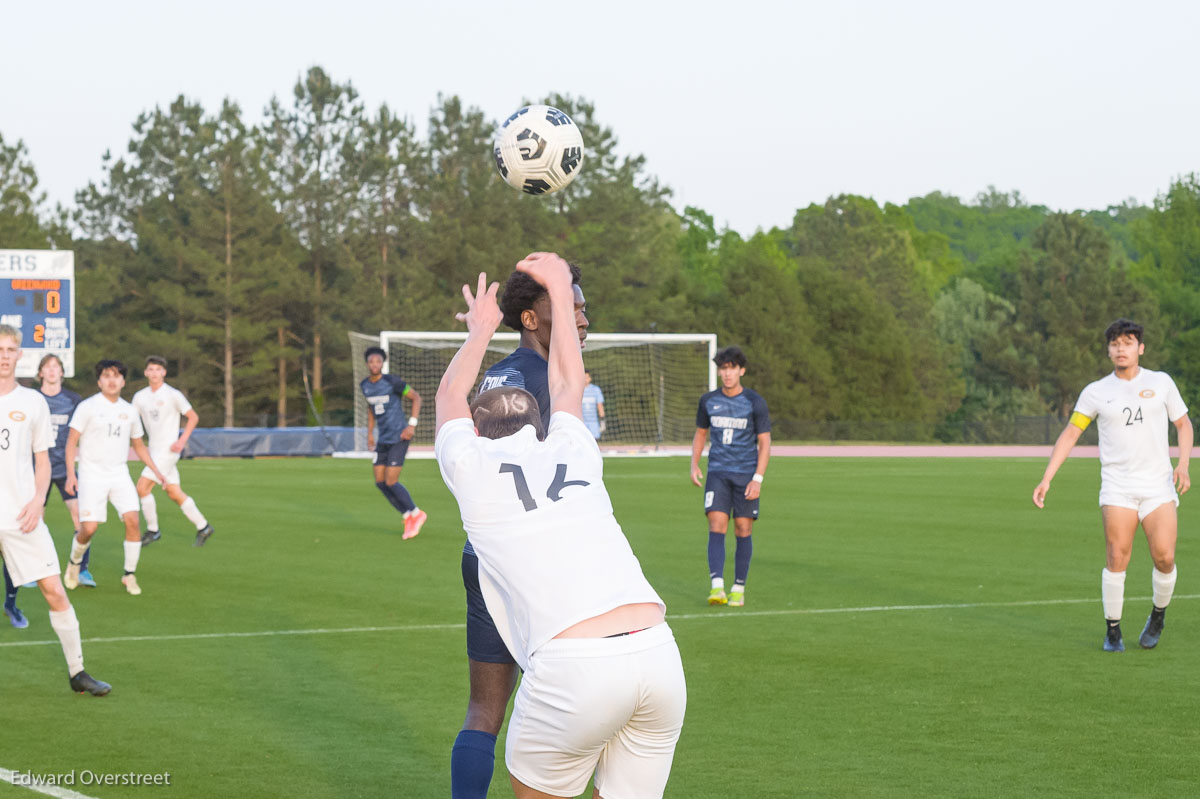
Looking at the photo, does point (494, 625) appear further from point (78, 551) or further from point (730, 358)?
point (78, 551)

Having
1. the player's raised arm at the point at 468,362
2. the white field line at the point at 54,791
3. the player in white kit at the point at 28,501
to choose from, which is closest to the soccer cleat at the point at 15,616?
the player in white kit at the point at 28,501

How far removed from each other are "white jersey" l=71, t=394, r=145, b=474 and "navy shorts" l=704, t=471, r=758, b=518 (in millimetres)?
5177

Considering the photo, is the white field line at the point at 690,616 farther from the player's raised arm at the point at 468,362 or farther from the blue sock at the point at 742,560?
the player's raised arm at the point at 468,362

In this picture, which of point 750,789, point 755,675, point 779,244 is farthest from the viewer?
point 779,244

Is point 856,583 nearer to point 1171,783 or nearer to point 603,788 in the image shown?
point 1171,783

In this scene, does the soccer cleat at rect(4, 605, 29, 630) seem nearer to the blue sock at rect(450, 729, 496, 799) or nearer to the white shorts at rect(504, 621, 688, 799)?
the blue sock at rect(450, 729, 496, 799)

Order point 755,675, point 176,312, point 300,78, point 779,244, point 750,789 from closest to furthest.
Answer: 1. point 750,789
2. point 755,675
3. point 176,312
4. point 300,78
5. point 779,244

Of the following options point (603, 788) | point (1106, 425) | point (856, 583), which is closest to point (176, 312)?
point (856, 583)

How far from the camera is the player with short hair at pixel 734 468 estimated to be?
11352mm

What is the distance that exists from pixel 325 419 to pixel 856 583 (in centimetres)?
5112

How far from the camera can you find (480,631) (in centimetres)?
473

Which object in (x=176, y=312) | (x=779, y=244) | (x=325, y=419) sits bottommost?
(x=325, y=419)

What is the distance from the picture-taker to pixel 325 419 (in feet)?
203

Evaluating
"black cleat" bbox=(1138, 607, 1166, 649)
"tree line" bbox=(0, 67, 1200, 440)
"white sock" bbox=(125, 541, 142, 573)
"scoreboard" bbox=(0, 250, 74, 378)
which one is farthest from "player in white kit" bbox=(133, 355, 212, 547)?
"tree line" bbox=(0, 67, 1200, 440)
